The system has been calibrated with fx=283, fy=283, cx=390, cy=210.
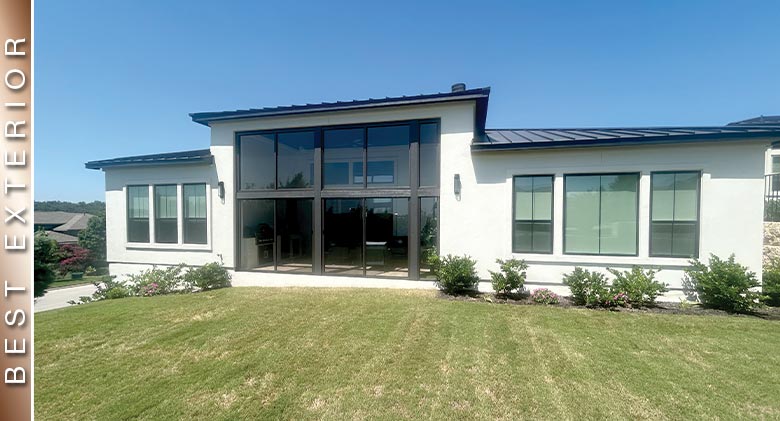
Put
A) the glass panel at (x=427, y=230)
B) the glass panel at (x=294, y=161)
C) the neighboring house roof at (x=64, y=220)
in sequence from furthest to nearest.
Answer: the neighboring house roof at (x=64, y=220)
the glass panel at (x=294, y=161)
the glass panel at (x=427, y=230)

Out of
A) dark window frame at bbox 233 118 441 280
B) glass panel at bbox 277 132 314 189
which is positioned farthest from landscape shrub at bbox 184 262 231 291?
glass panel at bbox 277 132 314 189

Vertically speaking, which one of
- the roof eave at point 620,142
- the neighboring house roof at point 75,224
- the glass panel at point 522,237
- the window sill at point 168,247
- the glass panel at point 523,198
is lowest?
the neighboring house roof at point 75,224

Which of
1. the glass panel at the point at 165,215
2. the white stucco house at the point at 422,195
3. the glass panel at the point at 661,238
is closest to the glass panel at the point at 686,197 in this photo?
the white stucco house at the point at 422,195

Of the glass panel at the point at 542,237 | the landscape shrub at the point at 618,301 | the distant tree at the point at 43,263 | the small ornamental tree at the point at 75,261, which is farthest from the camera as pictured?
the small ornamental tree at the point at 75,261

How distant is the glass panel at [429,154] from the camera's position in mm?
9148

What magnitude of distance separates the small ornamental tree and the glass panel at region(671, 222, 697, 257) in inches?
1420

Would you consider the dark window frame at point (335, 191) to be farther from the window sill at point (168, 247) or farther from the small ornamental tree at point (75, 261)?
the small ornamental tree at point (75, 261)

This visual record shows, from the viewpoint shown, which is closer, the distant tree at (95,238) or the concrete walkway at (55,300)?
the concrete walkway at (55,300)

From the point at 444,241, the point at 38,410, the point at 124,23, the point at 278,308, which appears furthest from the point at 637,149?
the point at 124,23

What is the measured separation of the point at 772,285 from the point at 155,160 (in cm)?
1924

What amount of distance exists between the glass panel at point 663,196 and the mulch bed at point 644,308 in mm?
2274

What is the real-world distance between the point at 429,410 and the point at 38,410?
4.61 meters

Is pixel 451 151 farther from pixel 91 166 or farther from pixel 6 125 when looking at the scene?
pixel 91 166

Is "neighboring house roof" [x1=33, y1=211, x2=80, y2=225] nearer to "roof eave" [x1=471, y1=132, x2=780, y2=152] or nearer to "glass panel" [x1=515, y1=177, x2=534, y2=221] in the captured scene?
"roof eave" [x1=471, y1=132, x2=780, y2=152]
